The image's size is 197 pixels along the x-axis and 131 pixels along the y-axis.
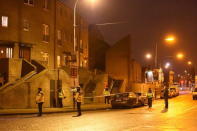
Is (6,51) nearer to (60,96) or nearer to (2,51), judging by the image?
(2,51)

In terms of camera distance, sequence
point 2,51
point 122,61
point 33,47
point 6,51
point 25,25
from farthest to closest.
Answer: point 122,61 → point 33,47 → point 25,25 → point 6,51 → point 2,51

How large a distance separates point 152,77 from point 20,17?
27.3 m

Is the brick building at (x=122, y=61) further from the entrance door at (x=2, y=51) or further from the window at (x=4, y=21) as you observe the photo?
the window at (x=4, y=21)

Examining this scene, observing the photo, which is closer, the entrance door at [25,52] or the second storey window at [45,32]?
the entrance door at [25,52]

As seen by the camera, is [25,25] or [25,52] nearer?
[25,25]

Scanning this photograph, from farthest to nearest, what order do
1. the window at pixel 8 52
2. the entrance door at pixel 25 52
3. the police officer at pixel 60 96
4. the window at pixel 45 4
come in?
1. the window at pixel 45 4
2. the entrance door at pixel 25 52
3. the window at pixel 8 52
4. the police officer at pixel 60 96

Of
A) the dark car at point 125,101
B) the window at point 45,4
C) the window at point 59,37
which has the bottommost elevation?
the dark car at point 125,101

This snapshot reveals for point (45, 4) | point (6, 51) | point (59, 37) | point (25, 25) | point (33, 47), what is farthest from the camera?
point (59, 37)

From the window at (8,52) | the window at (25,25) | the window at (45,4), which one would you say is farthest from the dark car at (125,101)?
the window at (45,4)

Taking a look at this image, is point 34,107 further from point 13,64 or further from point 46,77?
point 13,64

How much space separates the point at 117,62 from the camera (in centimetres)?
5944

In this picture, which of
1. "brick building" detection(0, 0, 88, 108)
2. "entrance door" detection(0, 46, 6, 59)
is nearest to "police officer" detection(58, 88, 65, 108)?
"brick building" detection(0, 0, 88, 108)

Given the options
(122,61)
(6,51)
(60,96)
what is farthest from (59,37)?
(122,61)

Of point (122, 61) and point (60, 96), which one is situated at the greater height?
point (122, 61)
